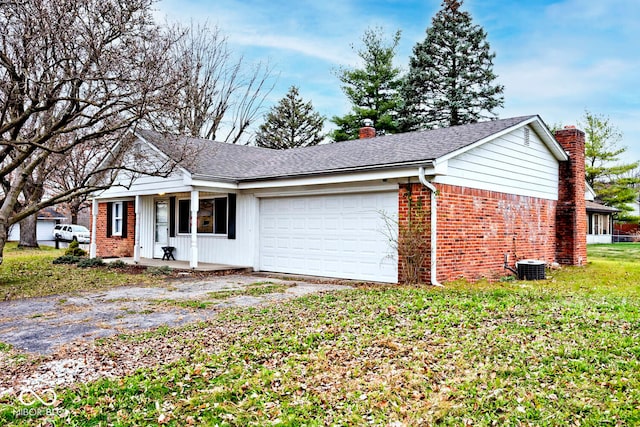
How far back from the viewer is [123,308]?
790 cm

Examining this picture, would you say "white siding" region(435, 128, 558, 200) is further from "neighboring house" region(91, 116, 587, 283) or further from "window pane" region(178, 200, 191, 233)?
"window pane" region(178, 200, 191, 233)

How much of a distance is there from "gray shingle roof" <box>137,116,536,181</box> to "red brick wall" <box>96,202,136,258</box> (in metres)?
4.03

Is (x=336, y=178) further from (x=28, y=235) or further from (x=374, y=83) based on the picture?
(x=28, y=235)

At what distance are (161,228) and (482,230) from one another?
36.5ft

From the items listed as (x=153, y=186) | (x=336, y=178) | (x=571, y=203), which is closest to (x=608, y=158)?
(x=571, y=203)

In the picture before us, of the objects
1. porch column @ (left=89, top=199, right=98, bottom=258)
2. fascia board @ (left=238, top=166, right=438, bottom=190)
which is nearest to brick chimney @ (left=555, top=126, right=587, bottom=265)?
fascia board @ (left=238, top=166, right=438, bottom=190)

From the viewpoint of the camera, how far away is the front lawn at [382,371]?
12.1 ft

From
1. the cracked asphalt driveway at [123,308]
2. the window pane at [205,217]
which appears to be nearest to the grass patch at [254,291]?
the cracked asphalt driveway at [123,308]

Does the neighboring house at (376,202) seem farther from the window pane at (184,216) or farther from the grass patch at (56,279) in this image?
the grass patch at (56,279)

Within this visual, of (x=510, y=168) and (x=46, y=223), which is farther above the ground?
(x=510, y=168)

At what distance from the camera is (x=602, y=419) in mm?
3463

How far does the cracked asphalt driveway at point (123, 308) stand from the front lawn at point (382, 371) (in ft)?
2.50

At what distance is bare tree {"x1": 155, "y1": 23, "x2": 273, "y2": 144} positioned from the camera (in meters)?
28.0

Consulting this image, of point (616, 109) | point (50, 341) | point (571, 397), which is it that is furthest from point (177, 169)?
point (616, 109)
